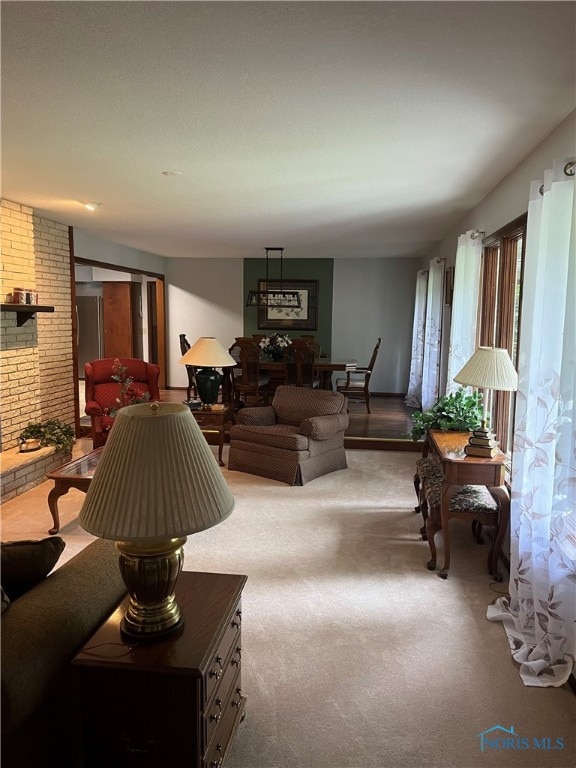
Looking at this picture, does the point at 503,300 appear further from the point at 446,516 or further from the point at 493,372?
the point at 446,516

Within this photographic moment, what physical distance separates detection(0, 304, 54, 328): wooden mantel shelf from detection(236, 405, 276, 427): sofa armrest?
2.06 m

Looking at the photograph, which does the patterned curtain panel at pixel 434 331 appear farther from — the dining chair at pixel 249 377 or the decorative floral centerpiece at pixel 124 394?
the decorative floral centerpiece at pixel 124 394

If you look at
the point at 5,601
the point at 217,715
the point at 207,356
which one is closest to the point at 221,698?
the point at 217,715

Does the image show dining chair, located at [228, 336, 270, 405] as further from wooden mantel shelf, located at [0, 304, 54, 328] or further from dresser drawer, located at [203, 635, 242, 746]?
dresser drawer, located at [203, 635, 242, 746]

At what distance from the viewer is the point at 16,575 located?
1570 mm

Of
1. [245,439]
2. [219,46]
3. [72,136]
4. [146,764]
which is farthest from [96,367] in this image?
[146,764]

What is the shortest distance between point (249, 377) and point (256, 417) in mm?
1545

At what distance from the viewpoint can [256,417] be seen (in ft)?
17.5

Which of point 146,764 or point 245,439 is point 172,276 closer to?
point 245,439

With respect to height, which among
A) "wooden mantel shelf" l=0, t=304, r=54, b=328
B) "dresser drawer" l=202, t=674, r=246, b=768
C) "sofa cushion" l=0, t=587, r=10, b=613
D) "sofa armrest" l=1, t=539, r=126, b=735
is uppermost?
"wooden mantel shelf" l=0, t=304, r=54, b=328

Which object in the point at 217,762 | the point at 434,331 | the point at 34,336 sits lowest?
the point at 217,762

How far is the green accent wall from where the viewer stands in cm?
923

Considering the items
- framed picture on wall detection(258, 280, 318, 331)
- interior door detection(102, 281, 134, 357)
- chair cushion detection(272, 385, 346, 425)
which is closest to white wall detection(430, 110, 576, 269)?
chair cushion detection(272, 385, 346, 425)

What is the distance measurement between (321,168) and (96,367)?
11.4 ft
